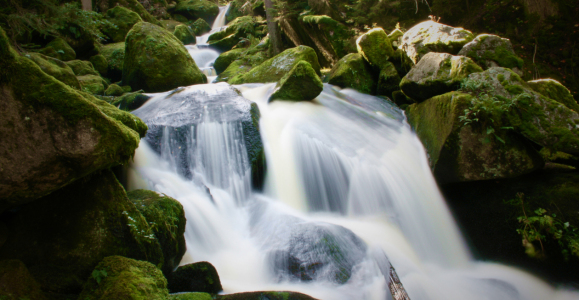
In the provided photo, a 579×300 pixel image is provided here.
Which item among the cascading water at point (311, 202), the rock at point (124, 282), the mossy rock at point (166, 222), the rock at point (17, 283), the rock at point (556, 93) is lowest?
the cascading water at point (311, 202)

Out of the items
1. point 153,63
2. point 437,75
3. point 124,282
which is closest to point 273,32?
point 153,63

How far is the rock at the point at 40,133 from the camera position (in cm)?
186

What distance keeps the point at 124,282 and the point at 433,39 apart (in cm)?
857

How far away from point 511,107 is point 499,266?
251 centimetres

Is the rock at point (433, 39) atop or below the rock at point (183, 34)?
atop

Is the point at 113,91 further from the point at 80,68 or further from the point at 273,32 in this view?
the point at 273,32

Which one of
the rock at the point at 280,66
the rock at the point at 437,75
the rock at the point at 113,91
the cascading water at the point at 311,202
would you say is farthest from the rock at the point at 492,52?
the rock at the point at 113,91

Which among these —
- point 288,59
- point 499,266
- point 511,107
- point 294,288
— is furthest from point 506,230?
point 288,59

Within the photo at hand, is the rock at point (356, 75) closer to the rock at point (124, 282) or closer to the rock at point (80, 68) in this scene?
the rock at point (124, 282)

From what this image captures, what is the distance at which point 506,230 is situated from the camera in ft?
13.8

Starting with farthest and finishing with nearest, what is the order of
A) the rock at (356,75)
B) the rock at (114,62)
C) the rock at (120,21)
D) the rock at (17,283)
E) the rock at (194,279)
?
the rock at (120,21) < the rock at (114,62) < the rock at (356,75) < the rock at (194,279) < the rock at (17,283)

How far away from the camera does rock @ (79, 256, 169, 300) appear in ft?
6.50

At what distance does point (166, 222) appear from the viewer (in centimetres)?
305

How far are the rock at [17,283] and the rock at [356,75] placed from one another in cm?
846
